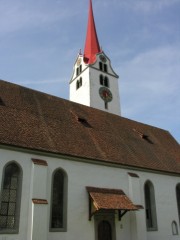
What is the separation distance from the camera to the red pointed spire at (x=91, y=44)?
34.7 m

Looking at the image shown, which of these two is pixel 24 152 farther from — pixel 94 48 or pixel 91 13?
pixel 91 13

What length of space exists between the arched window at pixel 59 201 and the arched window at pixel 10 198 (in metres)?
1.75

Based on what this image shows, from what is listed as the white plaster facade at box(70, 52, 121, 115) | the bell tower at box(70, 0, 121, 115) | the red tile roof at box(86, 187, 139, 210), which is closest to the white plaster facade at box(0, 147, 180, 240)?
the red tile roof at box(86, 187, 139, 210)

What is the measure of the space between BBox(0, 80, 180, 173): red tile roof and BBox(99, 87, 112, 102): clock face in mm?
9695

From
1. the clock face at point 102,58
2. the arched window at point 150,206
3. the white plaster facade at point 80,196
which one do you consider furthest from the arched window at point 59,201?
the clock face at point 102,58

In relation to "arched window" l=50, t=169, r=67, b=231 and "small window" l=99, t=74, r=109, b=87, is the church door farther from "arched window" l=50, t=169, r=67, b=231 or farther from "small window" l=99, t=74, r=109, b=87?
"small window" l=99, t=74, r=109, b=87

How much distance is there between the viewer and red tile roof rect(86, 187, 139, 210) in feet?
44.6

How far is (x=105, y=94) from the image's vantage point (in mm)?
32188

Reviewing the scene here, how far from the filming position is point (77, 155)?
578 inches

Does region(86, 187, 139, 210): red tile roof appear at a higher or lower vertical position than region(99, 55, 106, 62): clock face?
lower

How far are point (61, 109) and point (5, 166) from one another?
663cm

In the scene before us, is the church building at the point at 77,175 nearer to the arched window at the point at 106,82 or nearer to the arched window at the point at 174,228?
the arched window at the point at 174,228

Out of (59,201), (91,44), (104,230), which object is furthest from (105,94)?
(59,201)

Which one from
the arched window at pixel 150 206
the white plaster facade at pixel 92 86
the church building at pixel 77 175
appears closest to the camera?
the church building at pixel 77 175
